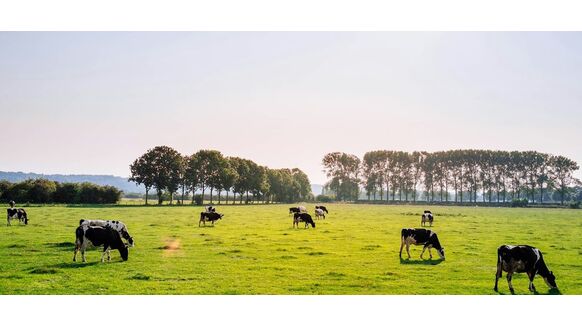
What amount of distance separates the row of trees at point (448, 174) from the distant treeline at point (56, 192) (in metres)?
83.7

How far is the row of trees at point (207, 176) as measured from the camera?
94188 millimetres

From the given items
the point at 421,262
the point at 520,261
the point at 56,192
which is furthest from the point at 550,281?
the point at 56,192

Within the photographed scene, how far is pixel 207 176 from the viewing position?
109 metres

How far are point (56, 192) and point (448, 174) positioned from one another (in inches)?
4851

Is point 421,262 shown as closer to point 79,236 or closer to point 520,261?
point 520,261

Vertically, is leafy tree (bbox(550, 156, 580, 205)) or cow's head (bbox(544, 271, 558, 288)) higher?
leafy tree (bbox(550, 156, 580, 205))

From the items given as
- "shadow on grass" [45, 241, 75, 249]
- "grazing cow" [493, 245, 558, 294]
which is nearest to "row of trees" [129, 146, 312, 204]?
"shadow on grass" [45, 241, 75, 249]

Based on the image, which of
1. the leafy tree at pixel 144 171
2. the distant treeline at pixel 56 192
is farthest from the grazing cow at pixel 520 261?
the leafy tree at pixel 144 171

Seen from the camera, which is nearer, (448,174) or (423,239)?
(423,239)

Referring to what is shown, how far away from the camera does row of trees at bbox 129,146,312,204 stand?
9419cm

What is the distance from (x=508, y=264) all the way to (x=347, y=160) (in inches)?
5531

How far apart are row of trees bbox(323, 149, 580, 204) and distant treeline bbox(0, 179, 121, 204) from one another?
83.7m

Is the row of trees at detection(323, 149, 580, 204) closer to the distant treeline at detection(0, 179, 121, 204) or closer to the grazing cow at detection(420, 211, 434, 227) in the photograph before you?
the distant treeline at detection(0, 179, 121, 204)
